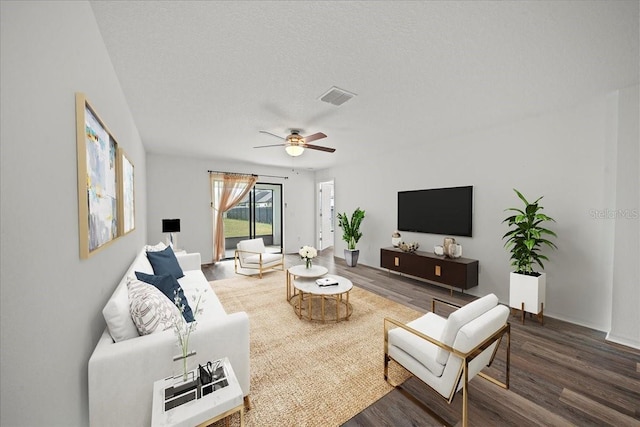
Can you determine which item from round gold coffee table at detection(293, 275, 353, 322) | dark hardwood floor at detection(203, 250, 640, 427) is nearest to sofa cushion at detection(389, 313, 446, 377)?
dark hardwood floor at detection(203, 250, 640, 427)

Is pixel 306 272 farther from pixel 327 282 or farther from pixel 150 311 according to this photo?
pixel 150 311

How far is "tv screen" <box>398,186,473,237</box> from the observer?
4.04m

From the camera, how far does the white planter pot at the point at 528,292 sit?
293cm

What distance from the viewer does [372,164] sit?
5773 millimetres

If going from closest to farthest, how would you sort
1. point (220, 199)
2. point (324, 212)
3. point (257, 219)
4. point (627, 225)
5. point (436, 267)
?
1. point (627, 225)
2. point (436, 267)
3. point (220, 199)
4. point (257, 219)
5. point (324, 212)

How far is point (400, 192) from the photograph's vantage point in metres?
5.11

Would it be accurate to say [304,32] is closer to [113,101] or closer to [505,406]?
[113,101]

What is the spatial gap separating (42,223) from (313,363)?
2.13 metres

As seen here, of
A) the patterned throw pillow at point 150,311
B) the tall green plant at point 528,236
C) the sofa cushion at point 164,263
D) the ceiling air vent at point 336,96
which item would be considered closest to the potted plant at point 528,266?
the tall green plant at point 528,236

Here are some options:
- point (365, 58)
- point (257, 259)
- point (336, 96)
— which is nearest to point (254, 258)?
point (257, 259)

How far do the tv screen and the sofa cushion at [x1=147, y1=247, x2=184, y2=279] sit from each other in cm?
411

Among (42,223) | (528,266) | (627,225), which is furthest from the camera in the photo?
(528,266)

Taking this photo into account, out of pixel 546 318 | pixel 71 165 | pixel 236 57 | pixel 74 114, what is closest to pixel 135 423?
pixel 71 165

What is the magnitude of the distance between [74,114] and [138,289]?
115 centimetres
